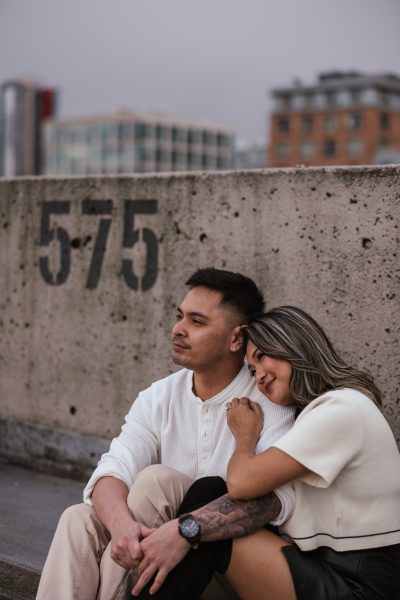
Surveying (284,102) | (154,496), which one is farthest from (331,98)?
(154,496)

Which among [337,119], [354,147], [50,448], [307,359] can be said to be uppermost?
[337,119]

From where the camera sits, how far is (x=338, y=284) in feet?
12.6

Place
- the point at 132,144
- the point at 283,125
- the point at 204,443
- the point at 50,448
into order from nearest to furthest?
the point at 204,443, the point at 50,448, the point at 283,125, the point at 132,144

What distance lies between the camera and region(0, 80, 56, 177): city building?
16962cm

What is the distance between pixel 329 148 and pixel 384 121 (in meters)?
8.67

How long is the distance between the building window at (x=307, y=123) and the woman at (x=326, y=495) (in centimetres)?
12329

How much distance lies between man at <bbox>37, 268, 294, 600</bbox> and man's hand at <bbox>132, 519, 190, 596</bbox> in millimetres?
209

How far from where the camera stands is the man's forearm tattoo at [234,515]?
8.55 feet

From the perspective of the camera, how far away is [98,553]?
289 centimetres

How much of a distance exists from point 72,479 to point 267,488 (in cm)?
258

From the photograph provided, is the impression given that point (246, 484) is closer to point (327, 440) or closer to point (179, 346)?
point (327, 440)

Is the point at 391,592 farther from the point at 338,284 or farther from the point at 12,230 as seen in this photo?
the point at 12,230

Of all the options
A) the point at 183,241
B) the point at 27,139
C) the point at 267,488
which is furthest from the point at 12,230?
the point at 27,139

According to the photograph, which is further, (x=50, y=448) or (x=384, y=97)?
(x=384, y=97)
